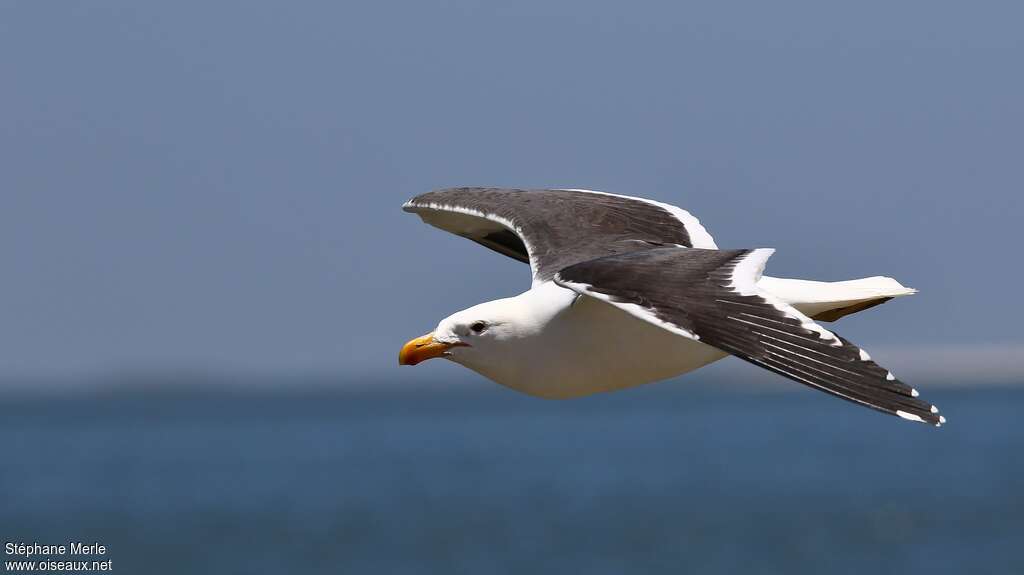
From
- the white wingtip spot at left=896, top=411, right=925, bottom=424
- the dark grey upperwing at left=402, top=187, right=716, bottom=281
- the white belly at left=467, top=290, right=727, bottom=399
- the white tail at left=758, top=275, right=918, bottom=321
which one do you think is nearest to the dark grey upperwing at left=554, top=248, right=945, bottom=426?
the white wingtip spot at left=896, top=411, right=925, bottom=424

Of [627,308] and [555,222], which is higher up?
[555,222]

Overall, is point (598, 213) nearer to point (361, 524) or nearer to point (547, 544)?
point (547, 544)

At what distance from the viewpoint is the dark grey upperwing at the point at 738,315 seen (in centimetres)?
805

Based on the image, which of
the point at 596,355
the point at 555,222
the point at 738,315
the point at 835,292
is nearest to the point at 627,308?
the point at 738,315

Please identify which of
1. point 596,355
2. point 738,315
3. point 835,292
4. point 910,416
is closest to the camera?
point 910,416

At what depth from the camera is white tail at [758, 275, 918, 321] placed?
11086 millimetres

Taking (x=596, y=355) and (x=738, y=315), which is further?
(x=596, y=355)

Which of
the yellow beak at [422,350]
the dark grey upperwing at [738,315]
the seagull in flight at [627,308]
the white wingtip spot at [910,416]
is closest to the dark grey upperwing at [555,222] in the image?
the seagull in flight at [627,308]

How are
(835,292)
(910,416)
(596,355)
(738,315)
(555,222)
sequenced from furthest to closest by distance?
(555,222) < (835,292) < (596,355) < (738,315) < (910,416)

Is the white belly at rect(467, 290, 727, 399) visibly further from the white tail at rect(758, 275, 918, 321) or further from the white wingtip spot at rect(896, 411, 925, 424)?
the white wingtip spot at rect(896, 411, 925, 424)

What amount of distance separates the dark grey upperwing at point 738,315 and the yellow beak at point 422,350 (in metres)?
1.29

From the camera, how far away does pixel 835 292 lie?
1128 centimetres

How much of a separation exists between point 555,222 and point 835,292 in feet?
7.63

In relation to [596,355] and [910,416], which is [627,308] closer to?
[596,355]
